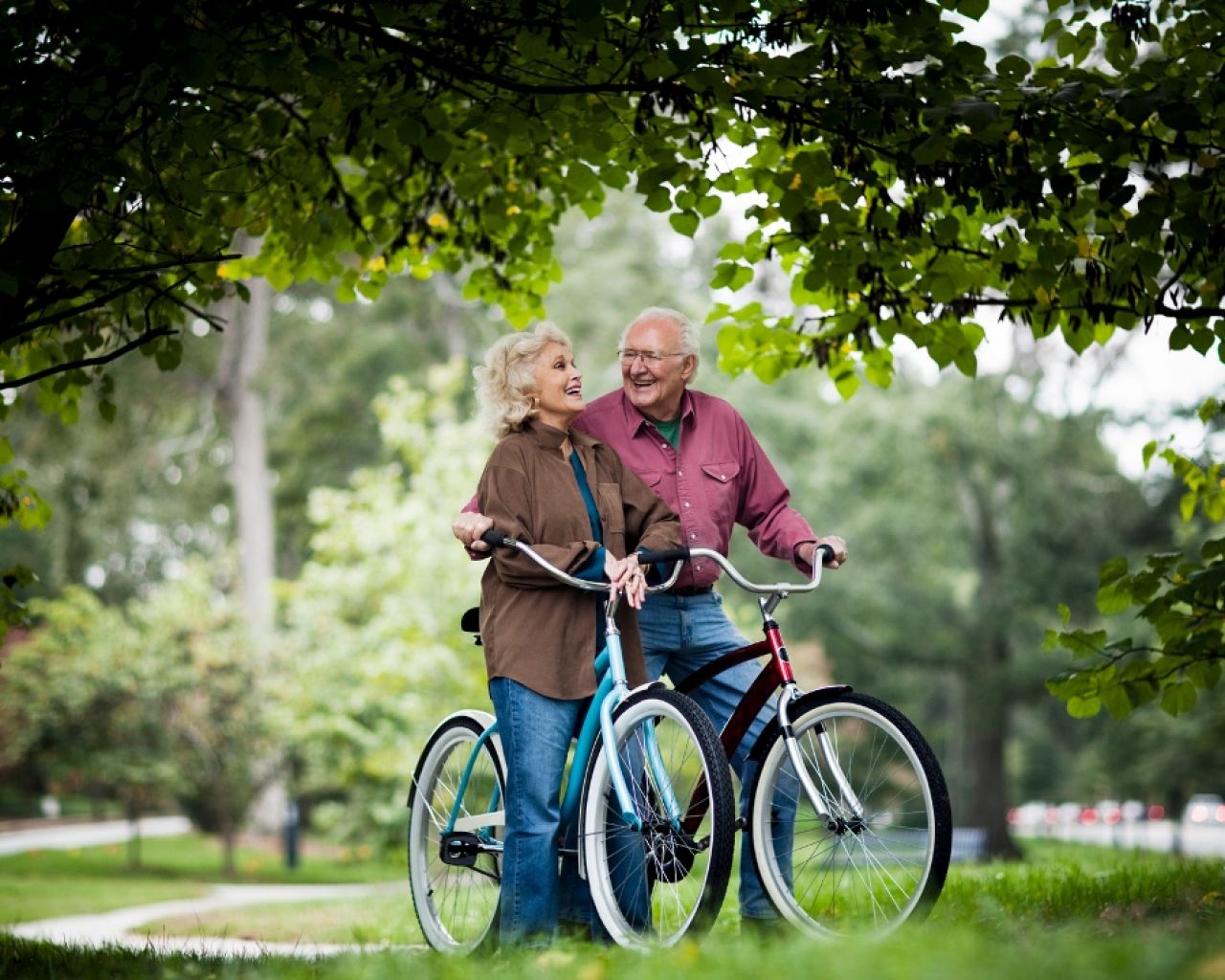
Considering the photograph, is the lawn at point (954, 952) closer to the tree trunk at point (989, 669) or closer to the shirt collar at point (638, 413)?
the shirt collar at point (638, 413)

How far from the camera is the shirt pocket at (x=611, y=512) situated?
5.02 meters

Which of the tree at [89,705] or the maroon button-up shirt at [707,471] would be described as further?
the tree at [89,705]

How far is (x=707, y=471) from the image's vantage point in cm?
542

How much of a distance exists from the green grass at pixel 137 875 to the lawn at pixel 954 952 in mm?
9619

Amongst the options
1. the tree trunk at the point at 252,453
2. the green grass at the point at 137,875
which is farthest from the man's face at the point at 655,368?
the tree trunk at the point at 252,453

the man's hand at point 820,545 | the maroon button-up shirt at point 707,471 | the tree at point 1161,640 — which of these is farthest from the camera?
the tree at point 1161,640

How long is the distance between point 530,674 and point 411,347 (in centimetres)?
2686

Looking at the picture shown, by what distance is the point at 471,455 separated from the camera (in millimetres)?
21391

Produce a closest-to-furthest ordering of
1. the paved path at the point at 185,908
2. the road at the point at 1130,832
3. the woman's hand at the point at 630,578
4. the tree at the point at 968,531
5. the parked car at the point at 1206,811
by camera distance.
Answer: the woman's hand at the point at 630,578 → the paved path at the point at 185,908 → the tree at the point at 968,531 → the road at the point at 1130,832 → the parked car at the point at 1206,811

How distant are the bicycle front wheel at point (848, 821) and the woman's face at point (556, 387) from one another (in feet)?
4.19

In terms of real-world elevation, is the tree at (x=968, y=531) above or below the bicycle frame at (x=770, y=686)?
above

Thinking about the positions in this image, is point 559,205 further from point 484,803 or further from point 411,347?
point 411,347

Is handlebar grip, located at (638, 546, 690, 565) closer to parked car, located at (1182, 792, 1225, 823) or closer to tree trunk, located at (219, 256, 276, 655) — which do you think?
tree trunk, located at (219, 256, 276, 655)

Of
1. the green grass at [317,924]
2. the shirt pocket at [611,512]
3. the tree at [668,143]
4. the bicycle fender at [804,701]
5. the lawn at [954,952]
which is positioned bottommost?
the green grass at [317,924]
